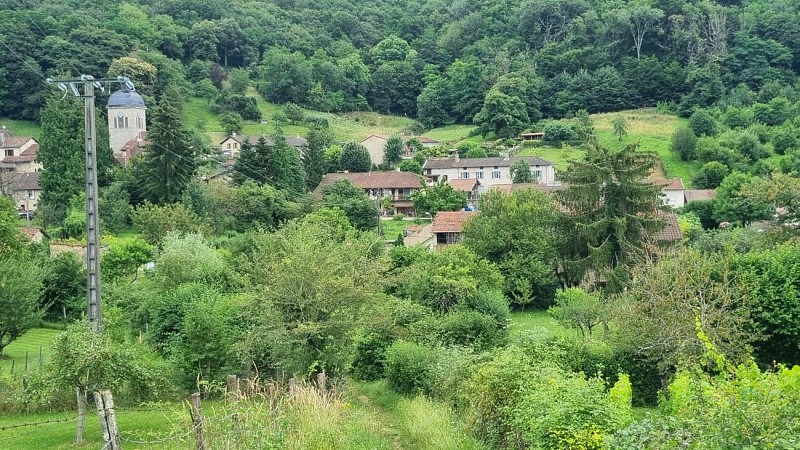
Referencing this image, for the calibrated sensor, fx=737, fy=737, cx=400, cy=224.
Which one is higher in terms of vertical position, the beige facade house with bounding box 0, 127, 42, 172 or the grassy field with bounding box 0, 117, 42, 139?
the grassy field with bounding box 0, 117, 42, 139

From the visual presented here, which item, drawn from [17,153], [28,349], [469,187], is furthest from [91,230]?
[17,153]

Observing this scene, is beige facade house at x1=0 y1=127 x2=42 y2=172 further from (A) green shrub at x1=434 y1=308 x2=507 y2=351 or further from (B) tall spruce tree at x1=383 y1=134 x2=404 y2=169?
(A) green shrub at x1=434 y1=308 x2=507 y2=351

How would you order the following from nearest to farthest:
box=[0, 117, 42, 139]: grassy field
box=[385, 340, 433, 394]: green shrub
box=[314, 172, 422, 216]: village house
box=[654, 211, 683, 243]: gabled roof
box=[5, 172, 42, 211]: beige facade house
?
box=[385, 340, 433, 394]: green shrub < box=[654, 211, 683, 243]: gabled roof < box=[5, 172, 42, 211]: beige facade house < box=[314, 172, 422, 216]: village house < box=[0, 117, 42, 139]: grassy field

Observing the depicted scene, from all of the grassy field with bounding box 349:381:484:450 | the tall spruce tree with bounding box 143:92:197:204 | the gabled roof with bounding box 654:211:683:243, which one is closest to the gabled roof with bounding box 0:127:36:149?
the tall spruce tree with bounding box 143:92:197:204

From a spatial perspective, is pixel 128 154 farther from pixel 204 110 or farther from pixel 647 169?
pixel 647 169

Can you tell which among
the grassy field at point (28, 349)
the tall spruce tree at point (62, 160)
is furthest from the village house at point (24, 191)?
the grassy field at point (28, 349)

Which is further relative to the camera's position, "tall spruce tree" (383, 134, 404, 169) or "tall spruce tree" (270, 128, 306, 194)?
"tall spruce tree" (383, 134, 404, 169)

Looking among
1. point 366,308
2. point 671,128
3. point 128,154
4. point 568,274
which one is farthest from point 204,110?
point 366,308

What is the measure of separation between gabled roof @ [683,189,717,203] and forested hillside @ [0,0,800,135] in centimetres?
2650

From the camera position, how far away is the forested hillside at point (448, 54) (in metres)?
88.2

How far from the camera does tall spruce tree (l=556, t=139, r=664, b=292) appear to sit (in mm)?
34844

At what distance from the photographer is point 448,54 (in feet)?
398

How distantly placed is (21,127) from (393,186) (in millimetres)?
48198

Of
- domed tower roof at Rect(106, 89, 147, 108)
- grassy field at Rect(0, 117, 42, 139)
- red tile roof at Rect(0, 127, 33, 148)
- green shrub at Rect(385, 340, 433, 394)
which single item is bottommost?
green shrub at Rect(385, 340, 433, 394)
